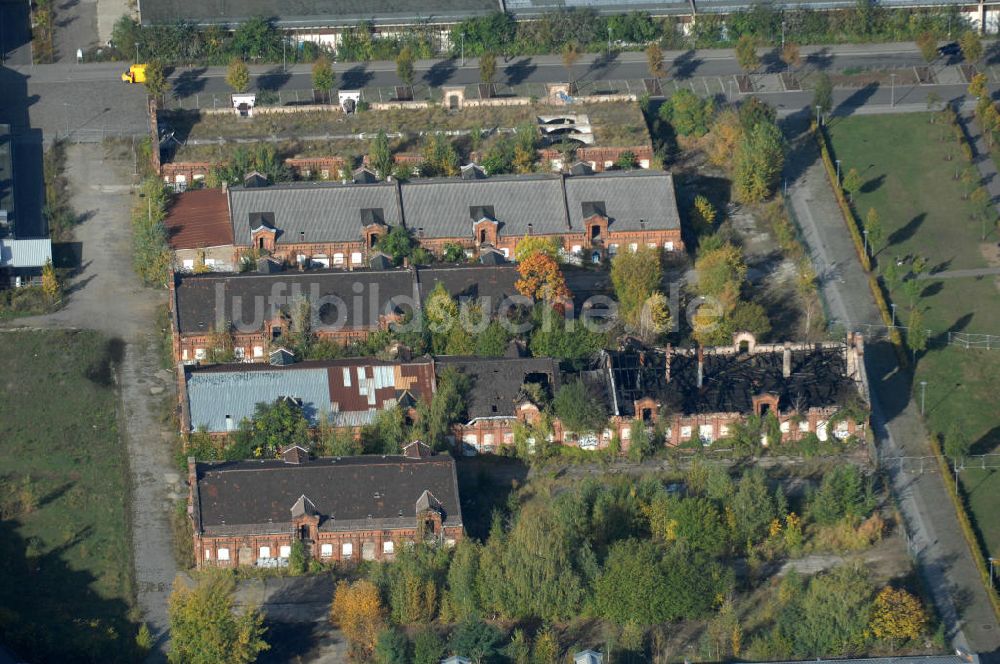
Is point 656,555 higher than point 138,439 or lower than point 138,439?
lower

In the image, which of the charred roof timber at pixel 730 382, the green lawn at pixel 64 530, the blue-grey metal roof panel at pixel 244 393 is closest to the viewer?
the green lawn at pixel 64 530

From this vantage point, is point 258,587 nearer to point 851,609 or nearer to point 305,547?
point 305,547

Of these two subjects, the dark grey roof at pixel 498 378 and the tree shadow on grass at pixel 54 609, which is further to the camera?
the dark grey roof at pixel 498 378

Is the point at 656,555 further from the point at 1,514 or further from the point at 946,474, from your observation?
the point at 1,514

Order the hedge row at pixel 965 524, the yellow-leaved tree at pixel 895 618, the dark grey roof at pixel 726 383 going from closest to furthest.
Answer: the yellow-leaved tree at pixel 895 618 < the hedge row at pixel 965 524 < the dark grey roof at pixel 726 383

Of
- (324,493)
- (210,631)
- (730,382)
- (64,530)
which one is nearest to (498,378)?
(730,382)

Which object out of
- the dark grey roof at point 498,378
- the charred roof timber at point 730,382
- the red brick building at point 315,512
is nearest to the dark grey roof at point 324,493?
the red brick building at point 315,512

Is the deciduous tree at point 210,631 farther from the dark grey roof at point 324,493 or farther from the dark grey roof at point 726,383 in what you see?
the dark grey roof at point 726,383

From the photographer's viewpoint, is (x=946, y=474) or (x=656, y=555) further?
(x=946, y=474)

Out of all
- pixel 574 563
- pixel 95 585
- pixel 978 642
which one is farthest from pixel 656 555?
pixel 95 585
